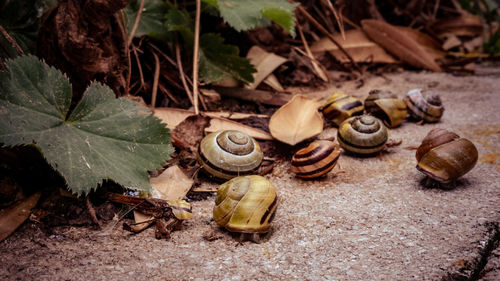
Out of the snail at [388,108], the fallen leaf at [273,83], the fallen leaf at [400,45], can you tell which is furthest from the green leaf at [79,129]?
the fallen leaf at [400,45]

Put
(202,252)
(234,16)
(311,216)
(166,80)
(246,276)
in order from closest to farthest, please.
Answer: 1. (246,276)
2. (202,252)
3. (311,216)
4. (234,16)
5. (166,80)

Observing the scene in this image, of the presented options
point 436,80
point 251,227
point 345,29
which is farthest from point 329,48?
point 251,227

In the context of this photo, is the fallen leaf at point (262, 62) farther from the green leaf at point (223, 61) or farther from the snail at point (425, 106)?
the snail at point (425, 106)

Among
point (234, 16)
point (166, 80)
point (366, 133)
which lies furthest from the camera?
point (166, 80)

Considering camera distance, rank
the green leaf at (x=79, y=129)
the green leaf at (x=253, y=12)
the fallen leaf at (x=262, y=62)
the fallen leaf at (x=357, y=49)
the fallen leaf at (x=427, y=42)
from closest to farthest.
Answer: the green leaf at (x=79, y=129), the green leaf at (x=253, y=12), the fallen leaf at (x=262, y=62), the fallen leaf at (x=357, y=49), the fallen leaf at (x=427, y=42)

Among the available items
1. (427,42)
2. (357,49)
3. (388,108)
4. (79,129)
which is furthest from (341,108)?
(427,42)

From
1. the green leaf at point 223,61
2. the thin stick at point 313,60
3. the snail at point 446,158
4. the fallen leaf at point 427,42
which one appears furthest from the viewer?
the fallen leaf at point 427,42

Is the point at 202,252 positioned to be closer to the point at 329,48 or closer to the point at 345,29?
the point at 329,48
